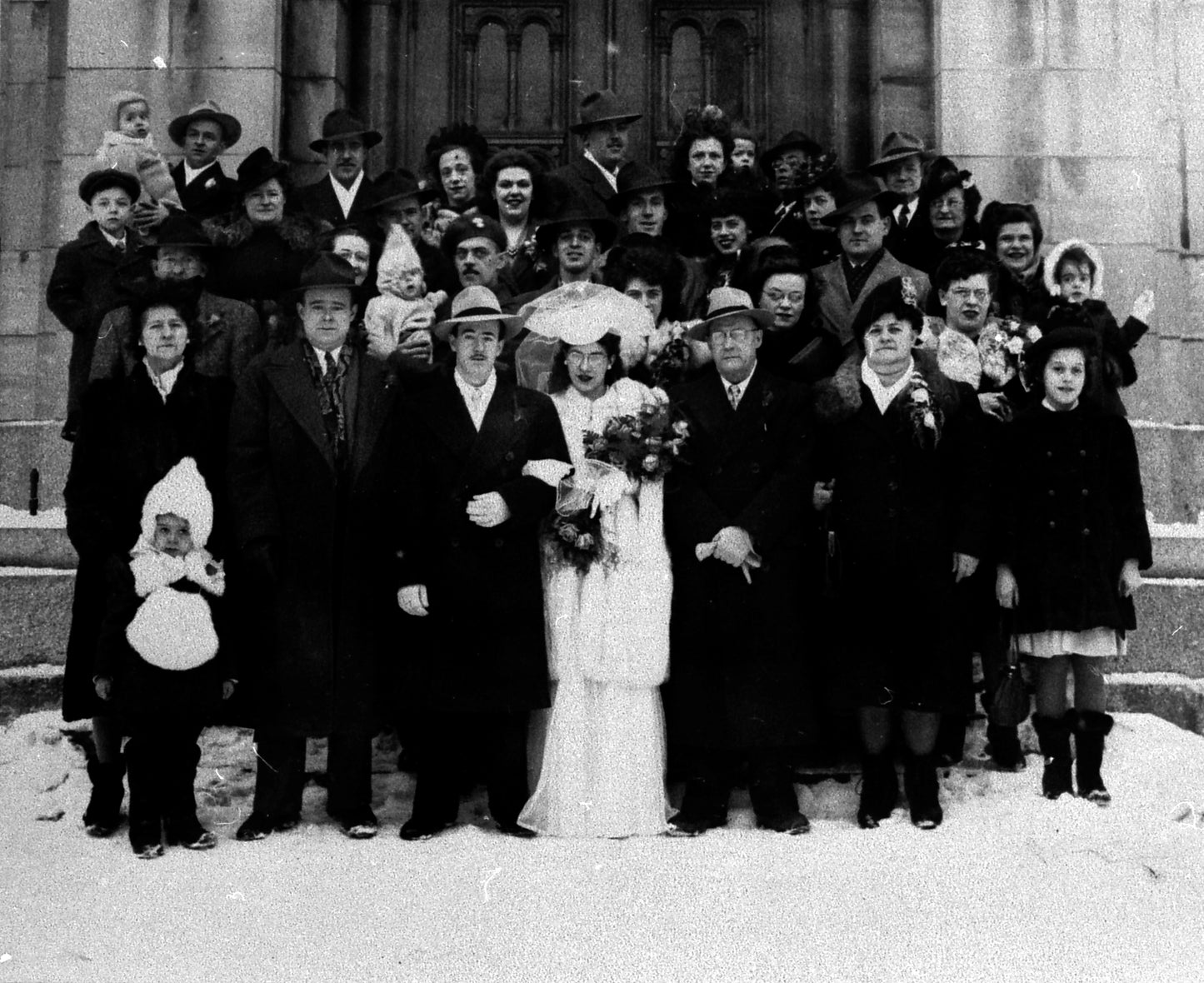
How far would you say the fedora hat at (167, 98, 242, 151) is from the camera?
820 cm

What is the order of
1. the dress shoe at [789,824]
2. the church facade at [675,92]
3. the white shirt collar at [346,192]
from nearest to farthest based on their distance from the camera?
the dress shoe at [789,824]
the white shirt collar at [346,192]
the church facade at [675,92]

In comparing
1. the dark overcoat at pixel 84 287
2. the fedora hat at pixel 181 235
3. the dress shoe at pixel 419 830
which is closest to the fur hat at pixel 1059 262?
the dress shoe at pixel 419 830

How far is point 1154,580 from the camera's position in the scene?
24.6 ft

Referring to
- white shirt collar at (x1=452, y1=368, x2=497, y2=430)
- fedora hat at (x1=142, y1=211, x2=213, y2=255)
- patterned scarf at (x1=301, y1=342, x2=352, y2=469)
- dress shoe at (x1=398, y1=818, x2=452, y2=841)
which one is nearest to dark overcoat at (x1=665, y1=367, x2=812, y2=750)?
white shirt collar at (x1=452, y1=368, x2=497, y2=430)

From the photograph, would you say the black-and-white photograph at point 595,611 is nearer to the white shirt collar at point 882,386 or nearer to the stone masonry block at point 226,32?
the white shirt collar at point 882,386

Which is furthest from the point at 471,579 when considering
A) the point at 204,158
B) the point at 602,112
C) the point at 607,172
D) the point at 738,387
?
the point at 204,158

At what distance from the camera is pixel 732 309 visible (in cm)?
593

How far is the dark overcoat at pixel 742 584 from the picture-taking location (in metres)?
5.78

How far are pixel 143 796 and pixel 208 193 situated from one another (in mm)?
3666

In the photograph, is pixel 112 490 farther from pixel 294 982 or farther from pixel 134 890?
pixel 294 982

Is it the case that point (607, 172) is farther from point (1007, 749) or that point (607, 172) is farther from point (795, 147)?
point (1007, 749)

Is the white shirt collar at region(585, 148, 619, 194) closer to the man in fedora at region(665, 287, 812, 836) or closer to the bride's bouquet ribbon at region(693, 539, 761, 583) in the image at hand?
the man in fedora at region(665, 287, 812, 836)

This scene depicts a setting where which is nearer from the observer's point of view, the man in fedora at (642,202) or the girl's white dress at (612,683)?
the girl's white dress at (612,683)

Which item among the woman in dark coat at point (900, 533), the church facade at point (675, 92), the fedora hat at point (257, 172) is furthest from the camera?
the church facade at point (675, 92)
